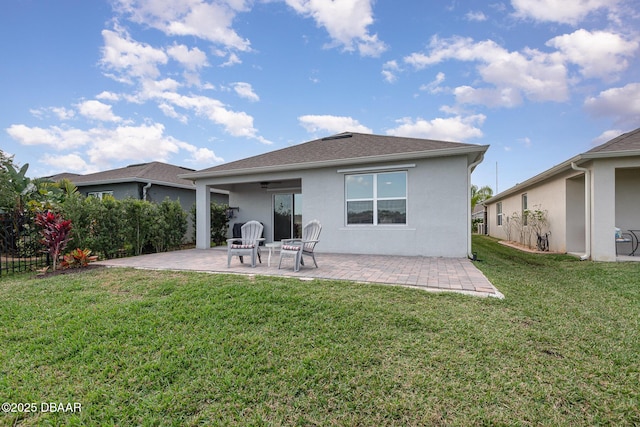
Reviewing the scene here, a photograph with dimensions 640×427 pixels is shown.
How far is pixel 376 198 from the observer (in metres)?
8.72

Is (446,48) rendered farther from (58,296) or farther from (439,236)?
(58,296)

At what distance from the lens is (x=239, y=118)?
15.1m

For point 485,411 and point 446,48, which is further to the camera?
point 446,48

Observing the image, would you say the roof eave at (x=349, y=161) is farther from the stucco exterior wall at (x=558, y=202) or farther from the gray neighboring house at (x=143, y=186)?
the stucco exterior wall at (x=558, y=202)

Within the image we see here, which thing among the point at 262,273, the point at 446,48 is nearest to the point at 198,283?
the point at 262,273

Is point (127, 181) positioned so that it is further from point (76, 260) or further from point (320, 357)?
point (320, 357)

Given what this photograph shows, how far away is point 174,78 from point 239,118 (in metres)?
4.23

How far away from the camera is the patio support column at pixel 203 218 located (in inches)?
438

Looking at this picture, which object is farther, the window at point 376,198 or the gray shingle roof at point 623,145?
the window at point 376,198

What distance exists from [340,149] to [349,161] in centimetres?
166

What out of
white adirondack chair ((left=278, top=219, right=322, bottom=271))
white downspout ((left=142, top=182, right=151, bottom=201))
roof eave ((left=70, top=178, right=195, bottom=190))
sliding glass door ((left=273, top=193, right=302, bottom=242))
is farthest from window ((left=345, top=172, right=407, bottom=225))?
white downspout ((left=142, top=182, right=151, bottom=201))

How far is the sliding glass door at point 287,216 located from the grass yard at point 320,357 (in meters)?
7.57

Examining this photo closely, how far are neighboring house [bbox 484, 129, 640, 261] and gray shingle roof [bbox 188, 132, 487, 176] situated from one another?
344cm

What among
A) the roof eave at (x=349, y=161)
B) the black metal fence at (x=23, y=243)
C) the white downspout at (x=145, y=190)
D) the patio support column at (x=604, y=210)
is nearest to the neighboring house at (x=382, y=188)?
the roof eave at (x=349, y=161)
